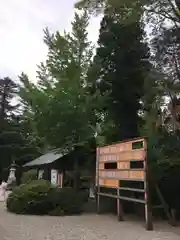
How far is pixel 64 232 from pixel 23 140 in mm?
32035

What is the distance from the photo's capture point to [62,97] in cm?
1689

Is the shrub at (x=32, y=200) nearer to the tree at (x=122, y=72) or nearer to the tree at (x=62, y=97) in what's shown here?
the tree at (x=62, y=97)

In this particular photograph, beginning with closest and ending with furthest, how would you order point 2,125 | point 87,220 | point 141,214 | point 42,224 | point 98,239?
point 98,239 < point 42,224 < point 87,220 < point 141,214 < point 2,125

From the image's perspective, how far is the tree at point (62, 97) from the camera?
16.8 metres

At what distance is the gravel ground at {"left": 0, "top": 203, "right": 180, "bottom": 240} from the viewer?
31.3 ft

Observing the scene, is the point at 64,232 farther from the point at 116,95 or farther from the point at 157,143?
the point at 116,95

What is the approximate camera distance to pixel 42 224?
38.5ft

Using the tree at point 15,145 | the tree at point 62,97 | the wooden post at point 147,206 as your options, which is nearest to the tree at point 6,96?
the tree at point 15,145

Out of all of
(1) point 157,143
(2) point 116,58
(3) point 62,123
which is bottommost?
(1) point 157,143

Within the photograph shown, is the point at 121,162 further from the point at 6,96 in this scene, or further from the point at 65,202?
the point at 6,96

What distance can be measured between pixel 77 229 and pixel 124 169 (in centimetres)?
301

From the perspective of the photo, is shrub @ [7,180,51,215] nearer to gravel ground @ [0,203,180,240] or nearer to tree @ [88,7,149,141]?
gravel ground @ [0,203,180,240]

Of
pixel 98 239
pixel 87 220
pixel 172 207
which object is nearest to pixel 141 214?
pixel 172 207

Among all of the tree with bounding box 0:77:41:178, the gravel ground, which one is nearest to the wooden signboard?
the gravel ground
